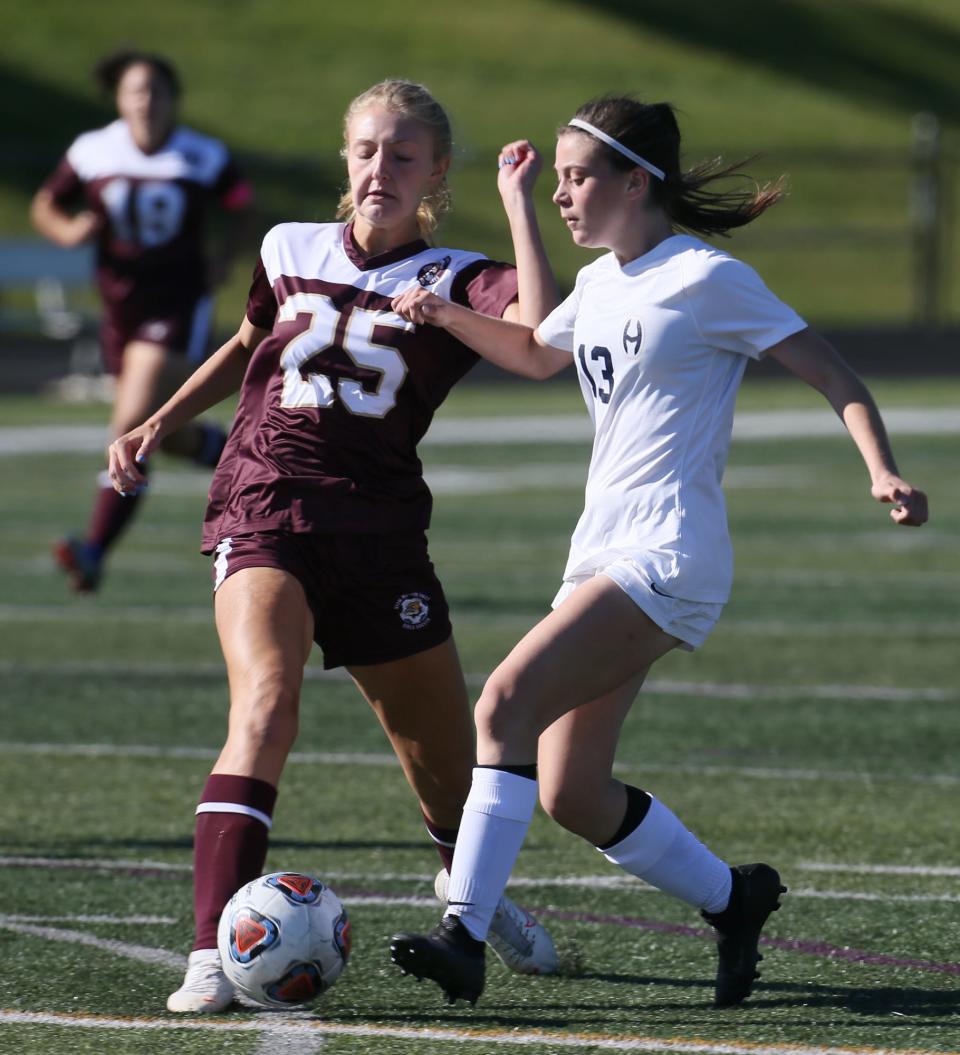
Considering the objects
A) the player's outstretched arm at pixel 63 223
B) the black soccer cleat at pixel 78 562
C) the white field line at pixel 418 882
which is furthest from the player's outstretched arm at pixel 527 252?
the player's outstretched arm at pixel 63 223

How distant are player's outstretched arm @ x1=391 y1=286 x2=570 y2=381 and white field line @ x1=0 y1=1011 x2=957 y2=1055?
4.55ft

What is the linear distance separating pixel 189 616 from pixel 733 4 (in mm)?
43617

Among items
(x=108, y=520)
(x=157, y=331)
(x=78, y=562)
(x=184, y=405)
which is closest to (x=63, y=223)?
(x=157, y=331)

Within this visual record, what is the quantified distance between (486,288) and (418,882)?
67.7 inches

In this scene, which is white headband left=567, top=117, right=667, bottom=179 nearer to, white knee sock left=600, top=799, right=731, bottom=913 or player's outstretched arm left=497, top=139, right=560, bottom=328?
player's outstretched arm left=497, top=139, right=560, bottom=328

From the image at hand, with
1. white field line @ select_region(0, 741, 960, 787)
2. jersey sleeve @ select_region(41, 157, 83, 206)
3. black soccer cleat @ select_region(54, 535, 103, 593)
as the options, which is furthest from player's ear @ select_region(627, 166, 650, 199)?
jersey sleeve @ select_region(41, 157, 83, 206)

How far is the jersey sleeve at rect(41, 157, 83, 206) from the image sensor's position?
1133cm

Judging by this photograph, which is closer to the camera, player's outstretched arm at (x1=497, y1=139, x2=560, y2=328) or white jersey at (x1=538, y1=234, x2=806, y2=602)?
white jersey at (x1=538, y1=234, x2=806, y2=602)

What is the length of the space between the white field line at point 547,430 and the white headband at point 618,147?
15.5m

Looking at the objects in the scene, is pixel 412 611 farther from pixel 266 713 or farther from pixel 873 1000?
pixel 873 1000

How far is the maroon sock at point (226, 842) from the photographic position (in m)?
4.38

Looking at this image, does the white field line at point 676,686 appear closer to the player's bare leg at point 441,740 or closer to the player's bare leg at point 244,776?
the player's bare leg at point 441,740

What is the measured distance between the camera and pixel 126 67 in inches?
419

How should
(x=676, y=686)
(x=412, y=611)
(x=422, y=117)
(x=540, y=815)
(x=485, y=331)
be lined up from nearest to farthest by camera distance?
(x=485, y=331) → (x=412, y=611) → (x=422, y=117) → (x=540, y=815) → (x=676, y=686)
